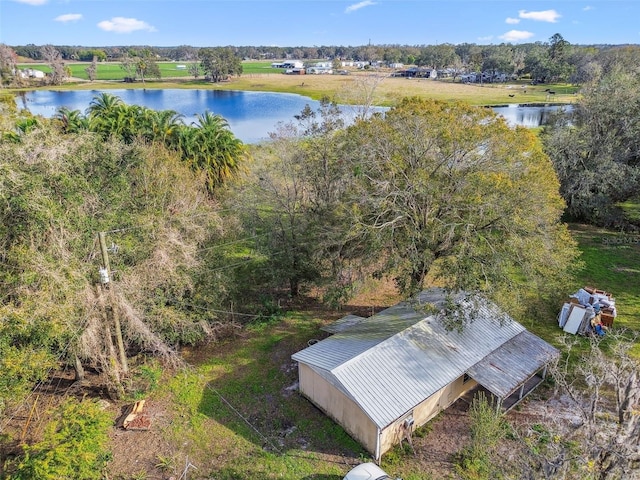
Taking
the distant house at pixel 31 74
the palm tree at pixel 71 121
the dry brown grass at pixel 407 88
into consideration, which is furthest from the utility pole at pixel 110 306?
the distant house at pixel 31 74

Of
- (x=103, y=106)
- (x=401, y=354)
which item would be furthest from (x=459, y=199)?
(x=103, y=106)

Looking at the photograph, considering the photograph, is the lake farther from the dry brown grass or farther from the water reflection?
the dry brown grass

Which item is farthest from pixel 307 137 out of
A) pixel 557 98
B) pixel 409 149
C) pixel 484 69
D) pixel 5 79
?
pixel 484 69

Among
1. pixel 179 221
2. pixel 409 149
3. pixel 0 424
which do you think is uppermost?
pixel 409 149

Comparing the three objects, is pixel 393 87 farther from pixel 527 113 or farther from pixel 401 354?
pixel 401 354

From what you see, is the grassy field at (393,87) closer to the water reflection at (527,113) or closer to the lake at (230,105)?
the water reflection at (527,113)

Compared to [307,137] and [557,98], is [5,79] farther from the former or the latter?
[557,98]

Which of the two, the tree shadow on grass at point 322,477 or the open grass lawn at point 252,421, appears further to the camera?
the open grass lawn at point 252,421
